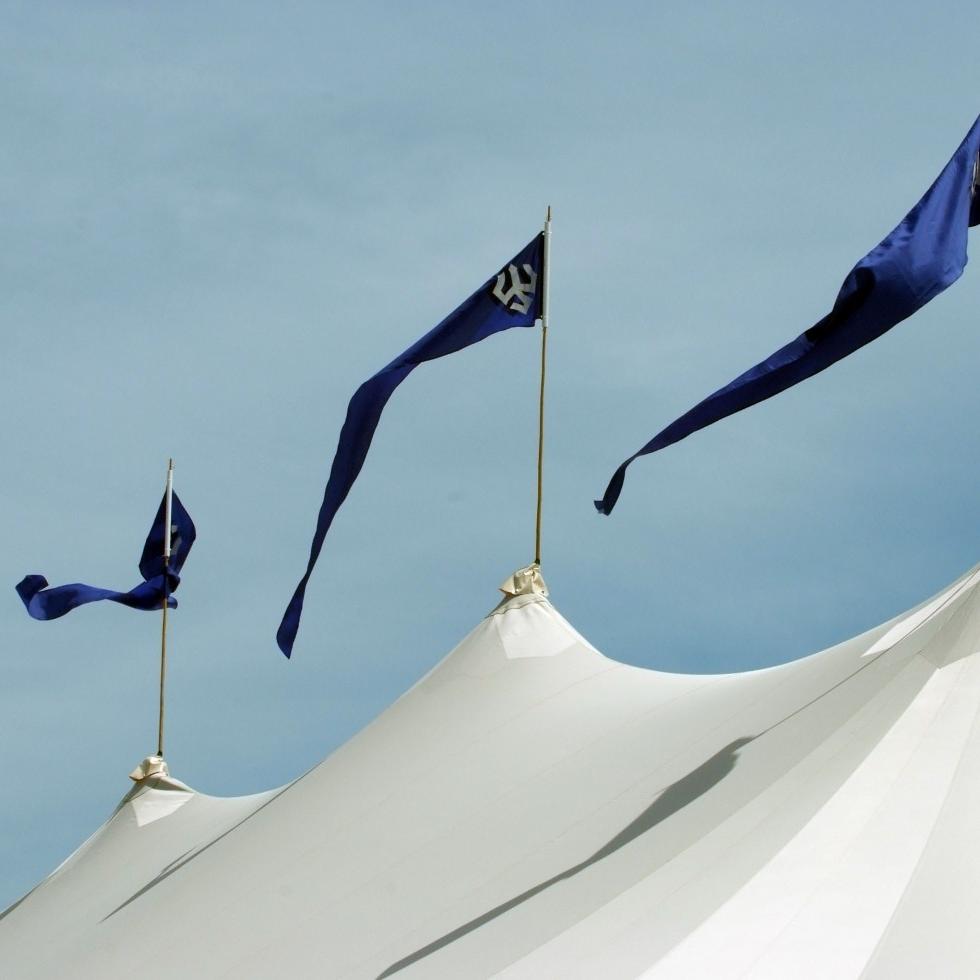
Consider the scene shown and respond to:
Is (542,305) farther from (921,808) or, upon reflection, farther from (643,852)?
(921,808)

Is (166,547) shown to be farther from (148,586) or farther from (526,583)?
(526,583)

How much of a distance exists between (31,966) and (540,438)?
328cm

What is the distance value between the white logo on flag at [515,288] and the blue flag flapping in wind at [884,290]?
263cm

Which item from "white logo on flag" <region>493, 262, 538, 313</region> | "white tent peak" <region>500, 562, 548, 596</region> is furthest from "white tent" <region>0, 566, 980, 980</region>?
"white logo on flag" <region>493, 262, 538, 313</region>

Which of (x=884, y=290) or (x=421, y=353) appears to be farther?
(x=421, y=353)

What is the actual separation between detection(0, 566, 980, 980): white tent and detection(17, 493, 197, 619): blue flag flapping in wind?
179 centimetres

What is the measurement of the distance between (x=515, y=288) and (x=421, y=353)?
71 cm

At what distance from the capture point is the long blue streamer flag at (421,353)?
336 inches

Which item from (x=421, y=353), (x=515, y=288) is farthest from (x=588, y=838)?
Result: (x=515, y=288)

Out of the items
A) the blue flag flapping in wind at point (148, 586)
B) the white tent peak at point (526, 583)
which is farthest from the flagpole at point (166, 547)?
the white tent peak at point (526, 583)

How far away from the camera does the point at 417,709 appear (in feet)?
28.2

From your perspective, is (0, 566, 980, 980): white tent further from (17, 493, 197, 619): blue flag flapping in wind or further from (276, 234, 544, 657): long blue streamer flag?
(17, 493, 197, 619): blue flag flapping in wind

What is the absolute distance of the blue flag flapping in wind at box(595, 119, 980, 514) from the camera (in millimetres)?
6074

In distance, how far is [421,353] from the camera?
8586 millimetres
